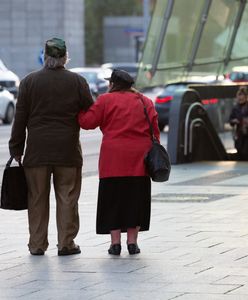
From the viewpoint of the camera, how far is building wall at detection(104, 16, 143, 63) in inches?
3447

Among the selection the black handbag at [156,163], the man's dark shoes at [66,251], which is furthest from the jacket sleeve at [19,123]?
the black handbag at [156,163]

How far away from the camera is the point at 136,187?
9.48 m

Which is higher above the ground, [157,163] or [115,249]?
[157,163]

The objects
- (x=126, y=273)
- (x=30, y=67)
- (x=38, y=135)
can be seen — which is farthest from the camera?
(x=30, y=67)

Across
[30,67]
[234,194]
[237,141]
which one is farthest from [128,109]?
[30,67]

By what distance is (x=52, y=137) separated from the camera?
30.8 ft

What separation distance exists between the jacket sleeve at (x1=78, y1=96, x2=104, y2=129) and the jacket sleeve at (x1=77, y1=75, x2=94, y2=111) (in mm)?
73

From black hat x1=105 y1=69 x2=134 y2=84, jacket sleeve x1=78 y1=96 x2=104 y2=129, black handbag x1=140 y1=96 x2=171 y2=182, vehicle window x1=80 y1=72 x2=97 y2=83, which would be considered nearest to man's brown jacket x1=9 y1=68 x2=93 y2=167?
jacket sleeve x1=78 y1=96 x2=104 y2=129

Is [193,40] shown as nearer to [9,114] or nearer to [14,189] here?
[9,114]

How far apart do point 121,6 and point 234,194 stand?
87.2 metres

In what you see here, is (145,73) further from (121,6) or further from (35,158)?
(121,6)

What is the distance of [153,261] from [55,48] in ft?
6.29

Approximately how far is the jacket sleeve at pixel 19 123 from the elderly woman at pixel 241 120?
11.5 meters

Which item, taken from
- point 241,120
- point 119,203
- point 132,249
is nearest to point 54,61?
point 119,203
